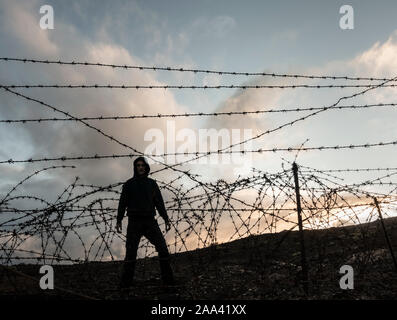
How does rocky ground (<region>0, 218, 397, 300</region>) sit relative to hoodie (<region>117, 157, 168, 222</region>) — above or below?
below

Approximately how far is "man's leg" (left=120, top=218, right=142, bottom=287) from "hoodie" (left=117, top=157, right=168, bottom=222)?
9.3 inches

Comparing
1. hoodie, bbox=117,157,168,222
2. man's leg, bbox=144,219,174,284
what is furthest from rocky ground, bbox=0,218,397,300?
hoodie, bbox=117,157,168,222

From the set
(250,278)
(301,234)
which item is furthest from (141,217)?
(301,234)

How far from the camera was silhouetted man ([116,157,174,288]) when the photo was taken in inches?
208

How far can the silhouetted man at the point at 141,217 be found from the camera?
17.3 feet

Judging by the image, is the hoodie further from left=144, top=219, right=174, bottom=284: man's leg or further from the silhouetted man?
left=144, top=219, right=174, bottom=284: man's leg

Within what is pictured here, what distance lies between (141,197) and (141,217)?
0.99 ft

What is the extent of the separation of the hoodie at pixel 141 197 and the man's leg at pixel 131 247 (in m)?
0.24

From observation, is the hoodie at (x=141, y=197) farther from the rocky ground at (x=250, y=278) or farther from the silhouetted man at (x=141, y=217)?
the rocky ground at (x=250, y=278)

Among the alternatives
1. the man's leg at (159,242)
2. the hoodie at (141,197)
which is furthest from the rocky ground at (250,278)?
the hoodie at (141,197)
